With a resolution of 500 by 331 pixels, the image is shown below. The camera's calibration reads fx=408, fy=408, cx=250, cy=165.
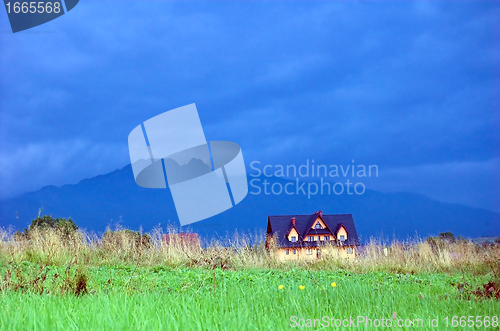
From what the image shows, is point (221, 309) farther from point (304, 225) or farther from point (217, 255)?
point (304, 225)

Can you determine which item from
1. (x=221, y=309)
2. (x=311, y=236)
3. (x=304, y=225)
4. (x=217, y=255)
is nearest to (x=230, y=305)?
(x=221, y=309)

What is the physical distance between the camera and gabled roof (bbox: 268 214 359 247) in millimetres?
9961

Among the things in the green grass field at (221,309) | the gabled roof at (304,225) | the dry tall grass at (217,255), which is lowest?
the green grass field at (221,309)

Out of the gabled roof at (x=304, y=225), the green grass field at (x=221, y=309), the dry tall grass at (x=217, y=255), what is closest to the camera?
the green grass field at (x=221, y=309)

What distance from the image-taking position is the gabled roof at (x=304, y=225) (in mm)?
9961

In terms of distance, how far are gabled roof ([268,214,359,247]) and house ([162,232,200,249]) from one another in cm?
189

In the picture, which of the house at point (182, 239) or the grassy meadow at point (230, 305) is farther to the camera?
the house at point (182, 239)

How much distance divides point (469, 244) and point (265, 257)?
545cm

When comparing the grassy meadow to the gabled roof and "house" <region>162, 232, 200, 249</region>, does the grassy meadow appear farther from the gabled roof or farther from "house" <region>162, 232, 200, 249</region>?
the gabled roof

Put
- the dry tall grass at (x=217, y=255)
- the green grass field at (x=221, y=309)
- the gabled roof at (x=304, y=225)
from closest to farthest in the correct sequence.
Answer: the green grass field at (x=221, y=309)
the dry tall grass at (x=217, y=255)
the gabled roof at (x=304, y=225)

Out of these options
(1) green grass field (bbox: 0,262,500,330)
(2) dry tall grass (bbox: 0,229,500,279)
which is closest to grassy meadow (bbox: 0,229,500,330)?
(1) green grass field (bbox: 0,262,500,330)

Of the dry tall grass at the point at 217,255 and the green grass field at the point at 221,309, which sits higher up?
the dry tall grass at the point at 217,255

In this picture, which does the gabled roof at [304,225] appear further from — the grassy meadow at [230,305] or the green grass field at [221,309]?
the green grass field at [221,309]

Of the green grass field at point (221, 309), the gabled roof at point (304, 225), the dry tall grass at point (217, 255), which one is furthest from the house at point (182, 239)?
the green grass field at point (221, 309)
